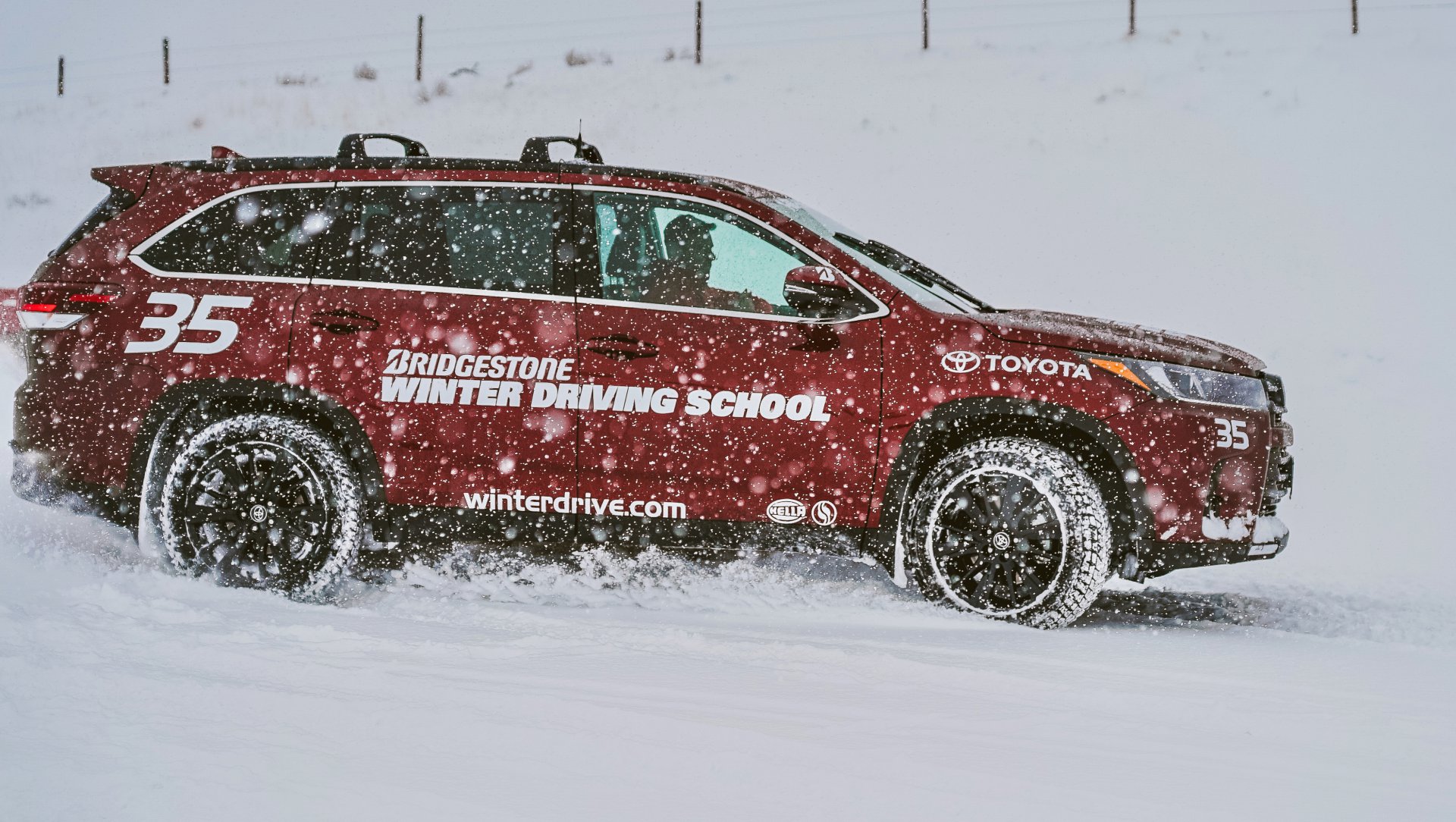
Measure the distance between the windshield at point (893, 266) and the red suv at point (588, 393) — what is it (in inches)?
1.0

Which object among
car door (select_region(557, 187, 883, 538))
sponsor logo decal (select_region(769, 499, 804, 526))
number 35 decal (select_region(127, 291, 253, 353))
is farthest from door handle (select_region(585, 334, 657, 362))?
number 35 decal (select_region(127, 291, 253, 353))

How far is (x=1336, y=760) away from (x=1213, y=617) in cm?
225

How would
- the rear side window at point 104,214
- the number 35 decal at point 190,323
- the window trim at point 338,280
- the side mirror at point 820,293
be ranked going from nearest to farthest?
1. the side mirror at point 820,293
2. the window trim at point 338,280
3. the number 35 decal at point 190,323
4. the rear side window at point 104,214

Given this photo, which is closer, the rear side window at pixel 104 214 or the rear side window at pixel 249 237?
the rear side window at pixel 249 237

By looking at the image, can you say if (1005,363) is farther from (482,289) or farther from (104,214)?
(104,214)

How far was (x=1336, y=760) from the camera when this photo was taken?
11.6 ft

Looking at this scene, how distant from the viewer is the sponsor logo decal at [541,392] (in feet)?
17.2

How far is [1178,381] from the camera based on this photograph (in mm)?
5203

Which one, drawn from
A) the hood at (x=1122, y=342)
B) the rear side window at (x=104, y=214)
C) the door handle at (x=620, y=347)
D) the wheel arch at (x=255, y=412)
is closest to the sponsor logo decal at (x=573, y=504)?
the wheel arch at (x=255, y=412)

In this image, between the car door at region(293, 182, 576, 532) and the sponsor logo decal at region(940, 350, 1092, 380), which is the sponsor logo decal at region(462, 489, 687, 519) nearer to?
the car door at region(293, 182, 576, 532)

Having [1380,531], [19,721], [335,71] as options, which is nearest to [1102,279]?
[1380,531]

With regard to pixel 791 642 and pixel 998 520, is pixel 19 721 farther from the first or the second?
pixel 998 520

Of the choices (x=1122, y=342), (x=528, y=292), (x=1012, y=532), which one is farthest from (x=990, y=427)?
(x=528, y=292)

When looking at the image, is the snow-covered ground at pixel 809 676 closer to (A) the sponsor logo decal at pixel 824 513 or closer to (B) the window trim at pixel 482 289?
(A) the sponsor logo decal at pixel 824 513
